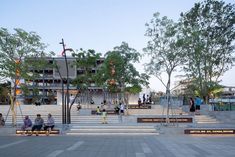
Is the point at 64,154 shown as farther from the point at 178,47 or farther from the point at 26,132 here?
the point at 178,47

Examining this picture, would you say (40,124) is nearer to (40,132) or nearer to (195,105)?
(40,132)

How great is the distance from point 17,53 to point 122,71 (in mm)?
11423

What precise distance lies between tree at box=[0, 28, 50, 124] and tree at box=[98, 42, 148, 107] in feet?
29.4

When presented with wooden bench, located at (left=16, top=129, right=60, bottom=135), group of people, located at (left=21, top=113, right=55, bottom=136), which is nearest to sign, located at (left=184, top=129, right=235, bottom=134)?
wooden bench, located at (left=16, top=129, right=60, bottom=135)

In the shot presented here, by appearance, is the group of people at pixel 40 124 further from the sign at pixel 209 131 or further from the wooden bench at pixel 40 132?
the sign at pixel 209 131

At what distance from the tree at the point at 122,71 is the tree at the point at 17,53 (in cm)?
898

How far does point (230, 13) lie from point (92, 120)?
16997mm

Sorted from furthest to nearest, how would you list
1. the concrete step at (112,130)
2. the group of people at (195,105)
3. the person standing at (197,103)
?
the person standing at (197,103), the group of people at (195,105), the concrete step at (112,130)

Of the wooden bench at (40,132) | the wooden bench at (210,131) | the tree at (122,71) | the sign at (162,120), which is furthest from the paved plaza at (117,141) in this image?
the tree at (122,71)

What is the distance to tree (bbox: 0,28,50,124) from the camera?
94.4 feet

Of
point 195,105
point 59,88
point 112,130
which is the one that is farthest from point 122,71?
point 59,88

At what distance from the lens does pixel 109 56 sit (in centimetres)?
3678

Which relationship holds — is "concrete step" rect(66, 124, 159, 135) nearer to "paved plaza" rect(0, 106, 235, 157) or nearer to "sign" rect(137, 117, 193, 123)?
"paved plaza" rect(0, 106, 235, 157)

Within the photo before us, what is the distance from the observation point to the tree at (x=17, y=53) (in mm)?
28772
